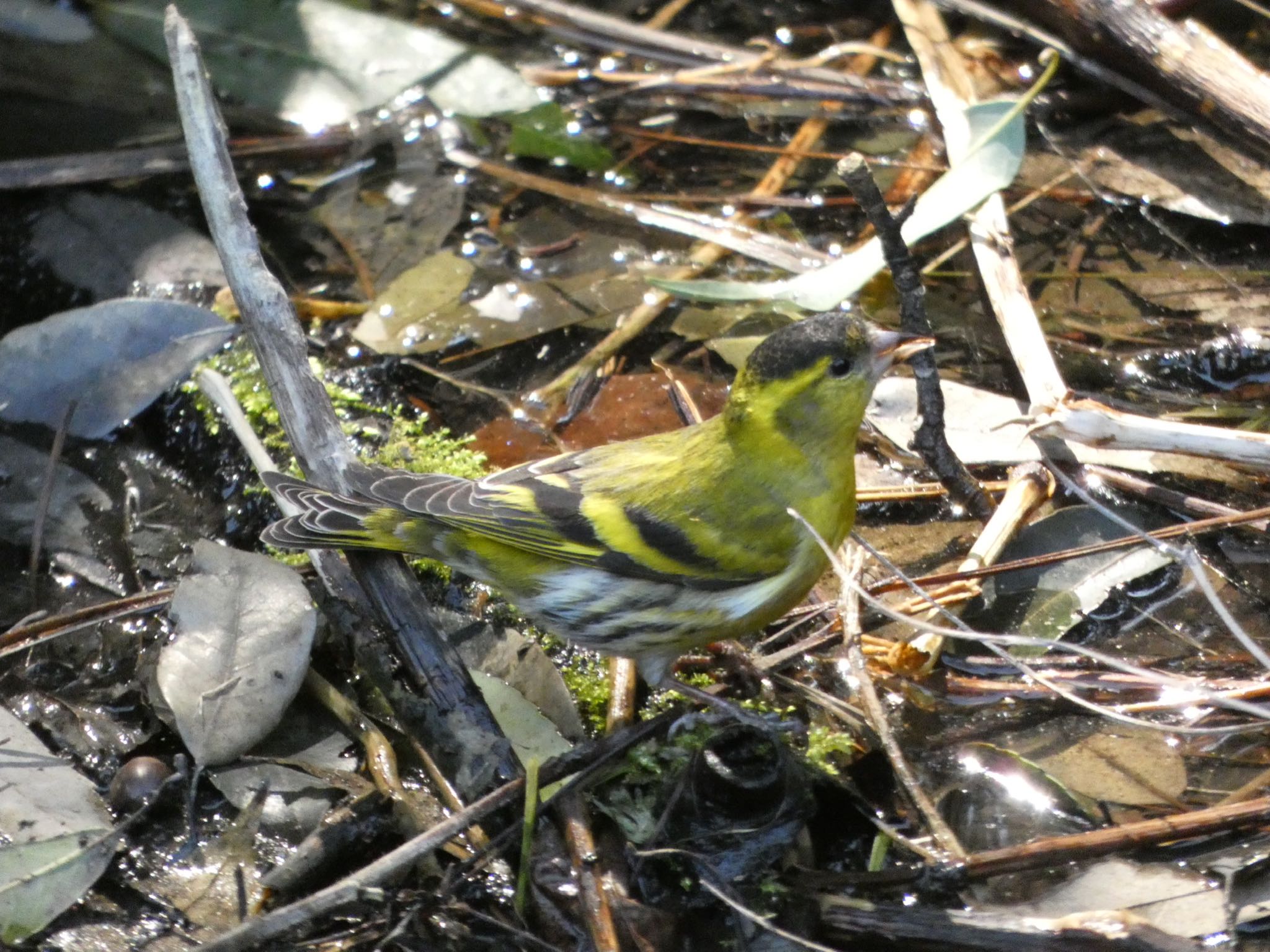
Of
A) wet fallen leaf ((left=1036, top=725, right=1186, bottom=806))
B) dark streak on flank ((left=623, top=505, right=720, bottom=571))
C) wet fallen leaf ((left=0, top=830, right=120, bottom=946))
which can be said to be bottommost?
wet fallen leaf ((left=0, top=830, right=120, bottom=946))

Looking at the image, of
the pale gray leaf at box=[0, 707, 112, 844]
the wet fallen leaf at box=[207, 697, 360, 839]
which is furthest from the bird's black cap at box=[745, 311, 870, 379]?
Result: the pale gray leaf at box=[0, 707, 112, 844]

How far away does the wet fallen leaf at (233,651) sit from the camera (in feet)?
11.0

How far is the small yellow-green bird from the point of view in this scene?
3.51m

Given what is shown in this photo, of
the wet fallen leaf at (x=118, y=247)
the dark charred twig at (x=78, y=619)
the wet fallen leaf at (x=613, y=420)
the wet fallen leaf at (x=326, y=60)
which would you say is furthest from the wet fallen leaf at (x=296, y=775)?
the wet fallen leaf at (x=326, y=60)

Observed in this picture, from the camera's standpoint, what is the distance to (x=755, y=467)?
3.71 m

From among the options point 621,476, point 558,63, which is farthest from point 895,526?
point 558,63

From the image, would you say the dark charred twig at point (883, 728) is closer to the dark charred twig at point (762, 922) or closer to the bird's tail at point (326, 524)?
the dark charred twig at point (762, 922)

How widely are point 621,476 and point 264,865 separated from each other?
1390mm

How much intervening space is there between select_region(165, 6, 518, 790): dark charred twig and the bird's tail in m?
0.07

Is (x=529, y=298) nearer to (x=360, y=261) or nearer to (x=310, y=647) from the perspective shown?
(x=360, y=261)

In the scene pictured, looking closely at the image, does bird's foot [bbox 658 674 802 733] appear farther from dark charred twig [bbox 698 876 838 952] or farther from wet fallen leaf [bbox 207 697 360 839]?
wet fallen leaf [bbox 207 697 360 839]

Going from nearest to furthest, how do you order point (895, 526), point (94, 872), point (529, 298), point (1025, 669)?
1. point (1025, 669)
2. point (94, 872)
3. point (895, 526)
4. point (529, 298)

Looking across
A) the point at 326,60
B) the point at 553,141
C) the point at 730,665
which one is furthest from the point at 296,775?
the point at 326,60

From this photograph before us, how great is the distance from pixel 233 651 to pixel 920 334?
202 centimetres
